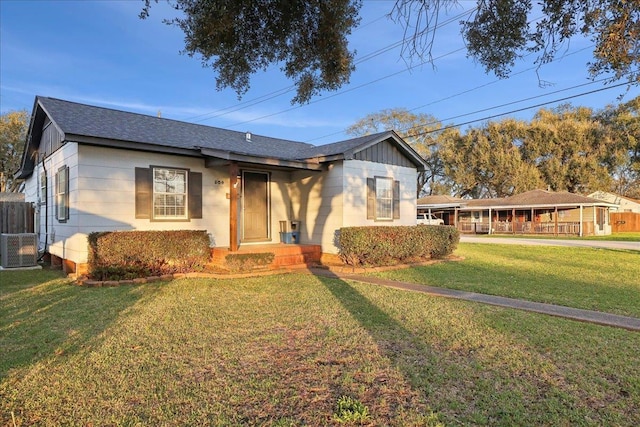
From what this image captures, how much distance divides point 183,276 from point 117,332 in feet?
13.6

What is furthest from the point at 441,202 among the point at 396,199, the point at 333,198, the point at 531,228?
the point at 333,198

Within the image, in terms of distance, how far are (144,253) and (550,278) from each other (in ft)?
30.3

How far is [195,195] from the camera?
10.5 meters

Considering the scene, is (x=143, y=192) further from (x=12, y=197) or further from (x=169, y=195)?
(x=12, y=197)

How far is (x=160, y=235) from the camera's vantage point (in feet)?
29.2

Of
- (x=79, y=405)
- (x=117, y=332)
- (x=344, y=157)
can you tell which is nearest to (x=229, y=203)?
(x=344, y=157)

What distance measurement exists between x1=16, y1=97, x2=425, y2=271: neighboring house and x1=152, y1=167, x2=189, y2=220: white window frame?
25 mm

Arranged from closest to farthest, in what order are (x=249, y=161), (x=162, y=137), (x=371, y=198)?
(x=249, y=161), (x=162, y=137), (x=371, y=198)

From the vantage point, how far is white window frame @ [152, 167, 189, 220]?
32.2ft

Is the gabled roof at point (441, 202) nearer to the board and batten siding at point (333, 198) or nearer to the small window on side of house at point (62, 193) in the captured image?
the board and batten siding at point (333, 198)

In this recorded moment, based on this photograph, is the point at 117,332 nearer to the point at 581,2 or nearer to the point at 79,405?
the point at 79,405

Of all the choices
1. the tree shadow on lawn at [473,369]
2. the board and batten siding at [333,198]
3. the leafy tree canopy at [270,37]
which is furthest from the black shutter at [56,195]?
the tree shadow on lawn at [473,369]

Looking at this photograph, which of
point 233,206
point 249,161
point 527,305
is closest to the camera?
point 527,305

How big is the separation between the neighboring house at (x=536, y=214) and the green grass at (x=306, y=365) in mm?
27184
